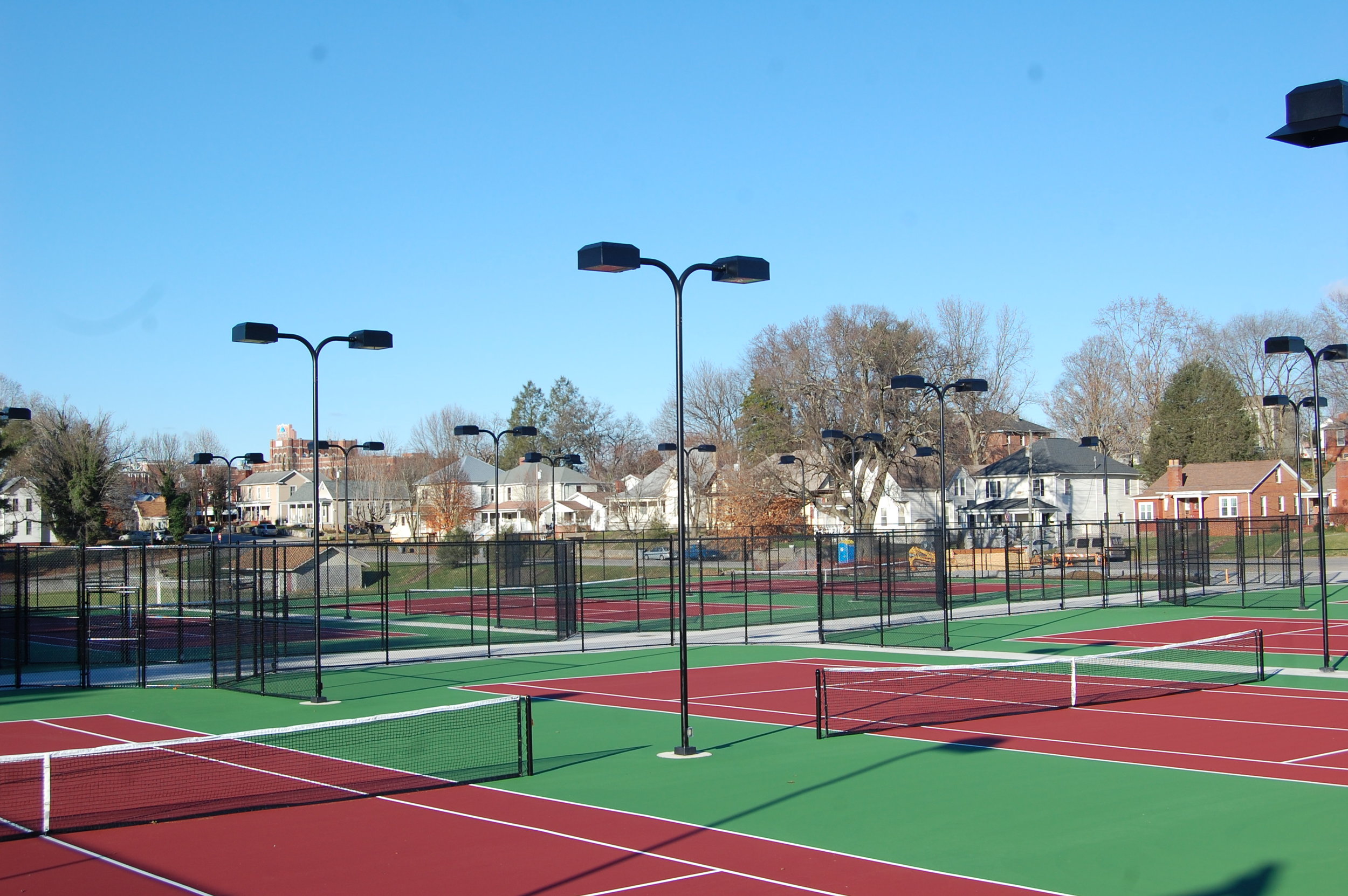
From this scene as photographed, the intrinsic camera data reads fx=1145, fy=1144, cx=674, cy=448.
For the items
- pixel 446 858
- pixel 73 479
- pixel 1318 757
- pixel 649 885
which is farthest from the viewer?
pixel 73 479

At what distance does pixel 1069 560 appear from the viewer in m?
54.3

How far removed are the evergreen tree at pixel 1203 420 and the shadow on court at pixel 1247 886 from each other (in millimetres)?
81763

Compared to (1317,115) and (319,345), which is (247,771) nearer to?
(319,345)

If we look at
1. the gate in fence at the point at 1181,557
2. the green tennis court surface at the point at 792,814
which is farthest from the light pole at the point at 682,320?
the gate in fence at the point at 1181,557

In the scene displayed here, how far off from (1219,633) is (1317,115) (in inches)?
996

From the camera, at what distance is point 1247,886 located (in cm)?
863

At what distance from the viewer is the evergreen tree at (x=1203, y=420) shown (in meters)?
83.4

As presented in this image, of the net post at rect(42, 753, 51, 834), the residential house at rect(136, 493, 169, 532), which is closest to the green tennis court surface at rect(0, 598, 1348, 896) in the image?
the net post at rect(42, 753, 51, 834)

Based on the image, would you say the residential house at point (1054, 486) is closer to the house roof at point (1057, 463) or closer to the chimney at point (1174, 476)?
the house roof at point (1057, 463)

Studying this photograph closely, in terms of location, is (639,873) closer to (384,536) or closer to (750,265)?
(750,265)

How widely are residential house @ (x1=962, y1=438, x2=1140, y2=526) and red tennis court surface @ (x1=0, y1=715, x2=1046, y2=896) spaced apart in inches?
2954

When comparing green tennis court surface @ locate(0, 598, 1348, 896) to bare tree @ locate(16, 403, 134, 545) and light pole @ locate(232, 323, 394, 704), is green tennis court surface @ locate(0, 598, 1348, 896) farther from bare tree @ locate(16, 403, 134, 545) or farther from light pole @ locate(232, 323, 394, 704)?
bare tree @ locate(16, 403, 134, 545)

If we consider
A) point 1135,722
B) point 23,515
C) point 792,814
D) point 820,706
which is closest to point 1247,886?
point 792,814

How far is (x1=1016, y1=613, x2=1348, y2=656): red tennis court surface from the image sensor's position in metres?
26.9
